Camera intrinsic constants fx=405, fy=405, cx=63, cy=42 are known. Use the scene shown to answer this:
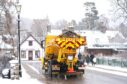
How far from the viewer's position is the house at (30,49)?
108 meters

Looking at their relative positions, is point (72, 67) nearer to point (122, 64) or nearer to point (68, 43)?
point (68, 43)

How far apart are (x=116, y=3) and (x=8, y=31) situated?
39294 millimetres

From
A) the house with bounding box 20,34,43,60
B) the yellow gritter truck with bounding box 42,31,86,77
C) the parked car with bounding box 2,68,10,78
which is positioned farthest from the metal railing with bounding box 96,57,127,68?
the house with bounding box 20,34,43,60

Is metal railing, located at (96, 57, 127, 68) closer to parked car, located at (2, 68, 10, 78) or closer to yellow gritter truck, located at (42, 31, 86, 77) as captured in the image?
yellow gritter truck, located at (42, 31, 86, 77)

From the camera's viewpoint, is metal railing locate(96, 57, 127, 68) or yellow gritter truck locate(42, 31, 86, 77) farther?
metal railing locate(96, 57, 127, 68)

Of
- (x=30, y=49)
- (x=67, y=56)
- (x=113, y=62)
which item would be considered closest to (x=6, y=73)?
(x=67, y=56)

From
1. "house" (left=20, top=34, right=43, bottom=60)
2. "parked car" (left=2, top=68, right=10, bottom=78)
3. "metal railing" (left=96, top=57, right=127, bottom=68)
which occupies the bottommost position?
"parked car" (left=2, top=68, right=10, bottom=78)

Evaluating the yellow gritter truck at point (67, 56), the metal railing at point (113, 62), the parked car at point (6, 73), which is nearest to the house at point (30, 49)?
the metal railing at point (113, 62)

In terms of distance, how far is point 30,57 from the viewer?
107500mm

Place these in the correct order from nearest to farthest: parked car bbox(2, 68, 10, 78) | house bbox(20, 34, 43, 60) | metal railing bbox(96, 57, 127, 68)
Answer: parked car bbox(2, 68, 10, 78) < metal railing bbox(96, 57, 127, 68) < house bbox(20, 34, 43, 60)

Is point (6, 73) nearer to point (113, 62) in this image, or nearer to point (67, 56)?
point (67, 56)

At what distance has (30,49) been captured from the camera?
108938 millimetres

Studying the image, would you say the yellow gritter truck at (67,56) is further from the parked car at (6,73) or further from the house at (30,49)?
the house at (30,49)

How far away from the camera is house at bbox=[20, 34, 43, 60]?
4235 inches
